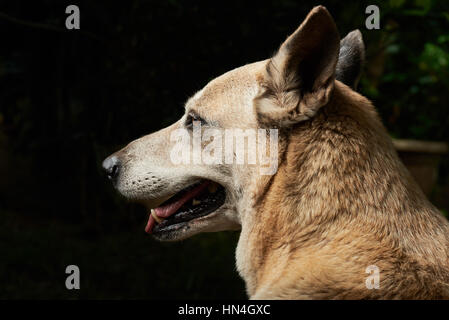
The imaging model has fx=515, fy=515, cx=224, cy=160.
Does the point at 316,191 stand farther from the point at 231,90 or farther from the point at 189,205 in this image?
the point at 189,205

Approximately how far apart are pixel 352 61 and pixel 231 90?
76 cm

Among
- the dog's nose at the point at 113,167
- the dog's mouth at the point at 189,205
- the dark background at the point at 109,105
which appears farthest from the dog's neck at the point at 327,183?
the dark background at the point at 109,105

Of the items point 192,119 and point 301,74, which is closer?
point 301,74

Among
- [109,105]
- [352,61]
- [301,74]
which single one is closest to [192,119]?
[301,74]

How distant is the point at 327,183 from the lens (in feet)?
7.29

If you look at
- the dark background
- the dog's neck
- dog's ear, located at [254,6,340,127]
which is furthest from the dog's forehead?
the dark background

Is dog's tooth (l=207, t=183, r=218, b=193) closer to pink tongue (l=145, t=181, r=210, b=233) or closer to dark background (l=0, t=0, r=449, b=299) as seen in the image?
pink tongue (l=145, t=181, r=210, b=233)

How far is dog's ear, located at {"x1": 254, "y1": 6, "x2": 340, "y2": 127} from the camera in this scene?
215 cm

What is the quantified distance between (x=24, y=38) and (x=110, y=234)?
2441mm

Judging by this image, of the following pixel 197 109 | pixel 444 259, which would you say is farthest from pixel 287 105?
pixel 444 259

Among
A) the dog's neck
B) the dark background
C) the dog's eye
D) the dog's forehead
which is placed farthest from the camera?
the dark background

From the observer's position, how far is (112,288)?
4.95m

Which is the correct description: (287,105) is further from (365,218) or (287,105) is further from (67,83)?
(67,83)

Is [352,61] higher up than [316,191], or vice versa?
[352,61]
